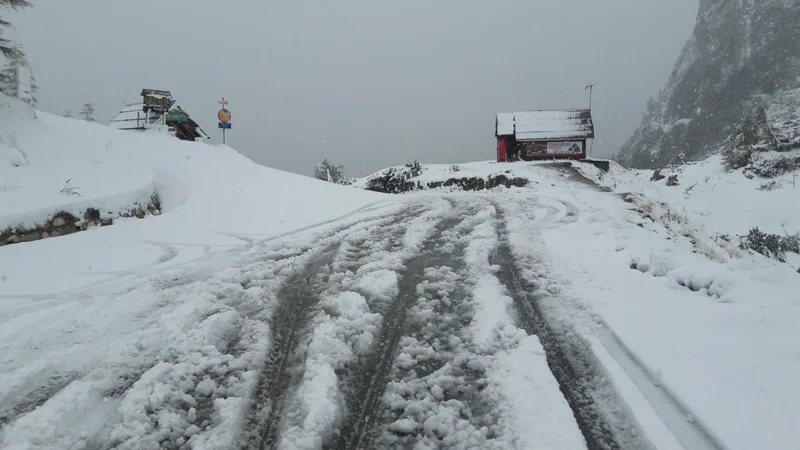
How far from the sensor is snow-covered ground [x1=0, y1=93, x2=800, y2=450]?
2.21 meters

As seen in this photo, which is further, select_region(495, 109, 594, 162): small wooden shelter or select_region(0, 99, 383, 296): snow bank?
select_region(495, 109, 594, 162): small wooden shelter

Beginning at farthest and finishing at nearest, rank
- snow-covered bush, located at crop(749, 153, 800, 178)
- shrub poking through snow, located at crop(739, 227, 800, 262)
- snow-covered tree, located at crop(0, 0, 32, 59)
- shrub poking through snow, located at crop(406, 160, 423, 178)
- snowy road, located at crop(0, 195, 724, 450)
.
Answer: shrub poking through snow, located at crop(406, 160, 423, 178) → snow-covered bush, located at crop(749, 153, 800, 178) → snow-covered tree, located at crop(0, 0, 32, 59) → shrub poking through snow, located at crop(739, 227, 800, 262) → snowy road, located at crop(0, 195, 724, 450)

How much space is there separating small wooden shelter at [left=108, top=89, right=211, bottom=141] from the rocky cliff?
8268cm

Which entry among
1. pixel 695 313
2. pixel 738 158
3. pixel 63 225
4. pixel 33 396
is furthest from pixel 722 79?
pixel 33 396

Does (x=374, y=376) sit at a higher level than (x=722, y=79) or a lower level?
lower

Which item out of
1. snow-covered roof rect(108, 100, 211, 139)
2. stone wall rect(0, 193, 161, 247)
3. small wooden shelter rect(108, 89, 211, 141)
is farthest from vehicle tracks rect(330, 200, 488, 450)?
snow-covered roof rect(108, 100, 211, 139)

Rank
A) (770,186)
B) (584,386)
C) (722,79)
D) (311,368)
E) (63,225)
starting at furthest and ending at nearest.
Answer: (722,79)
(770,186)
(63,225)
(311,368)
(584,386)

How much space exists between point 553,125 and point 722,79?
8903 cm

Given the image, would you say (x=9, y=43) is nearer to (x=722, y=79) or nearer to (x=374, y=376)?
(x=374, y=376)

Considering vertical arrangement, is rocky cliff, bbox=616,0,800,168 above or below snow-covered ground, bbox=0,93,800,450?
above

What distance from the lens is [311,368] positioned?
8.98 ft

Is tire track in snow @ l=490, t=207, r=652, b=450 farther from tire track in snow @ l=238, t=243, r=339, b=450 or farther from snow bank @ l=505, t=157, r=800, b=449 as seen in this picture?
tire track in snow @ l=238, t=243, r=339, b=450

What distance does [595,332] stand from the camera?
323cm

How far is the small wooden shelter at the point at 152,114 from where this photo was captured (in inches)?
820
